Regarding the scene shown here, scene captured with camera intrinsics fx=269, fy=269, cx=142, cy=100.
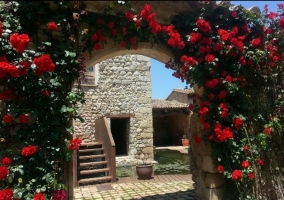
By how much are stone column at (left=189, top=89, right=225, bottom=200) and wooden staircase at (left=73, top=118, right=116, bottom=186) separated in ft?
9.88

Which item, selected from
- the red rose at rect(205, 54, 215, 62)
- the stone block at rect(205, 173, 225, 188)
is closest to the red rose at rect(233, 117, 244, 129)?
the stone block at rect(205, 173, 225, 188)

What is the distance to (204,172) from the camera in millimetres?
4340

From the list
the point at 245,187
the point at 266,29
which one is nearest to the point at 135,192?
the point at 245,187

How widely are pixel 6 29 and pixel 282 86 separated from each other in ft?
13.8


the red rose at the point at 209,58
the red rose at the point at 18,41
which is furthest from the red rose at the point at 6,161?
the red rose at the point at 209,58

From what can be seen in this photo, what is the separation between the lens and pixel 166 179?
7.11 metres

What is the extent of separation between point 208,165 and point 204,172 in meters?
0.23

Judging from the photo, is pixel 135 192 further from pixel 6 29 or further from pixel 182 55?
pixel 6 29

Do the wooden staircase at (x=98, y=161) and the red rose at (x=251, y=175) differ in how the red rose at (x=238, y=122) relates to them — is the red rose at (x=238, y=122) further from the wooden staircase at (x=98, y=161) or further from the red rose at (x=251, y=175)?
the wooden staircase at (x=98, y=161)

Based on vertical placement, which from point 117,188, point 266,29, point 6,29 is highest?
point 266,29

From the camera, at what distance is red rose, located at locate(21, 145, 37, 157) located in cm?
276

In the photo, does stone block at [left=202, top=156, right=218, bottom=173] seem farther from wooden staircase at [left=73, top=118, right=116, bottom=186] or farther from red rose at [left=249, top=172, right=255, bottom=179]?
wooden staircase at [left=73, top=118, right=116, bottom=186]

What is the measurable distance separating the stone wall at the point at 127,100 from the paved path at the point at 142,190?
405 centimetres

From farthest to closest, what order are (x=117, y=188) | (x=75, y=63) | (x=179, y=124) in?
1. (x=179, y=124)
2. (x=117, y=188)
3. (x=75, y=63)
